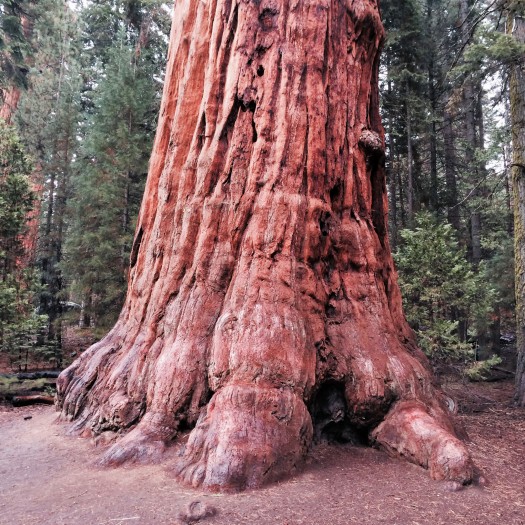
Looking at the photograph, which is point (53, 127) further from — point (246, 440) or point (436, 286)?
point (246, 440)

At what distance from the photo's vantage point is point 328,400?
16.7 feet

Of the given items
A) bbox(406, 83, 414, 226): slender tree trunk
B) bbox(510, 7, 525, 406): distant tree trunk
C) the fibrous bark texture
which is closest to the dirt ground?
the fibrous bark texture

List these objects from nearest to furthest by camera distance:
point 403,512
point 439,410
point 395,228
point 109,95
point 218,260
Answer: point 403,512 → point 439,410 → point 218,260 → point 109,95 → point 395,228

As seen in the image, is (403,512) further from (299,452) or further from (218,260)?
(218,260)

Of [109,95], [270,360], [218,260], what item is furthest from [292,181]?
[109,95]

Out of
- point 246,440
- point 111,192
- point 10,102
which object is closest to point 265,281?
point 246,440

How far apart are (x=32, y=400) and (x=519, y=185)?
11.6 meters

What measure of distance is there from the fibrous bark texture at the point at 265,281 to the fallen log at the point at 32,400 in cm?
277

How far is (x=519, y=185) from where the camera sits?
9258mm

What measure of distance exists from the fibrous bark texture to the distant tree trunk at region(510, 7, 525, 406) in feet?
13.7

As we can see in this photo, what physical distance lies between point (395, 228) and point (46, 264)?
14.0 m

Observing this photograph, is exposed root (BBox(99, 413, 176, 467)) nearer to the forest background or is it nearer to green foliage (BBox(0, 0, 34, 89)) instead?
the forest background

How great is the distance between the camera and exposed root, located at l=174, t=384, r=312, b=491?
3.73m

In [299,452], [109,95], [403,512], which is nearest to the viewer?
[403,512]
